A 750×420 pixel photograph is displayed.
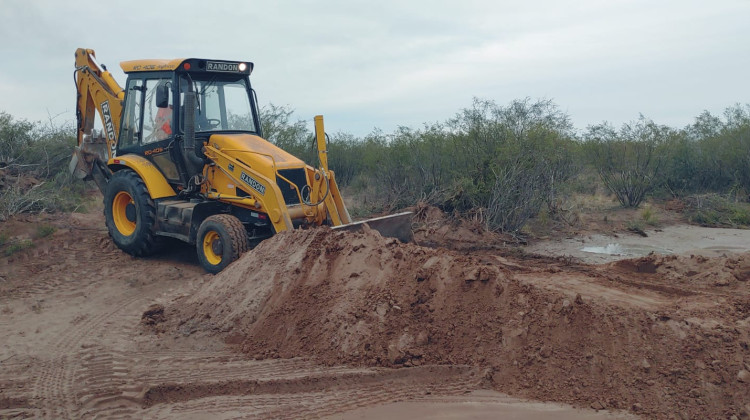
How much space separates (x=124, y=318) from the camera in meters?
6.64

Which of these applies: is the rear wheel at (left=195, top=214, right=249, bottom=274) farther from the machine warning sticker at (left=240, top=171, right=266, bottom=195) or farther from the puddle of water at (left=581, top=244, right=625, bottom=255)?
the puddle of water at (left=581, top=244, right=625, bottom=255)

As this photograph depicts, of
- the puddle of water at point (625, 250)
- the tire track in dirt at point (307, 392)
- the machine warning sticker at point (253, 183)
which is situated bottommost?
the tire track in dirt at point (307, 392)

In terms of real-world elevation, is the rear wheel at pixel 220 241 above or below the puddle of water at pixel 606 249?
above

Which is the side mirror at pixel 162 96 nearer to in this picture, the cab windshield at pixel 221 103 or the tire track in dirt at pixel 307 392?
the cab windshield at pixel 221 103

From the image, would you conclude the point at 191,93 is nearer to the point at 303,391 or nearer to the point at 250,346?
the point at 250,346

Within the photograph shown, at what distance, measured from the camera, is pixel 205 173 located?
345 inches

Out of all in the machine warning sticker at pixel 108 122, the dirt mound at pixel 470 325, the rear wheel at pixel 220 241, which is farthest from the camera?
the machine warning sticker at pixel 108 122

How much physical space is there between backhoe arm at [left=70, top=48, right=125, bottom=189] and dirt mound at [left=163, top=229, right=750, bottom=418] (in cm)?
445

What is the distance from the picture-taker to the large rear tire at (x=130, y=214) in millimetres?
8867

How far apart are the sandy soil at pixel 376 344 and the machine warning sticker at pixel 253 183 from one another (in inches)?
49.7

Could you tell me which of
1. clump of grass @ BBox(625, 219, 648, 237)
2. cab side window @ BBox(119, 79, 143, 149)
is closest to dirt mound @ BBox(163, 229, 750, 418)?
cab side window @ BBox(119, 79, 143, 149)

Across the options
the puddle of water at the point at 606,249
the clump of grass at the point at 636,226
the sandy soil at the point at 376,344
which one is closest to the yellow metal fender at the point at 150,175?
the sandy soil at the point at 376,344

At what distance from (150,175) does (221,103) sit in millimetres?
1448

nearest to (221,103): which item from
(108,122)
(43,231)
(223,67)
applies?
(223,67)
